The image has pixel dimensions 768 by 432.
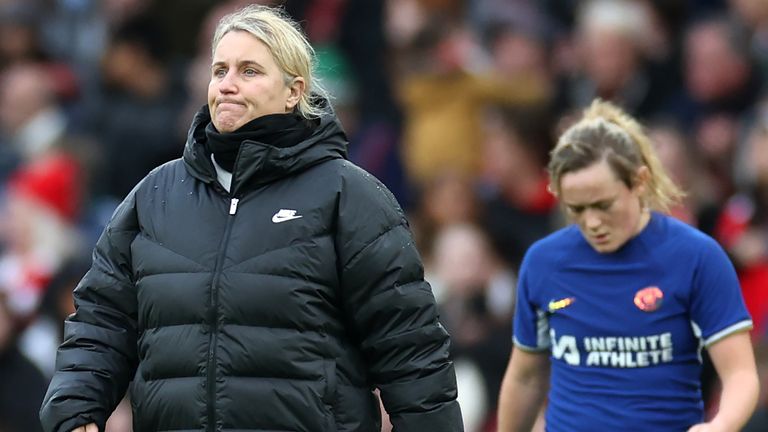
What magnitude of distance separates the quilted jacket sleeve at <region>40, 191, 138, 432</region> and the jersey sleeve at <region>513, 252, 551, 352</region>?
5.00ft

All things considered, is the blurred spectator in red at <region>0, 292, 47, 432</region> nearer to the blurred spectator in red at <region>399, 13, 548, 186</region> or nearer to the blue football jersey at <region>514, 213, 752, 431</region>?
the blurred spectator in red at <region>399, 13, 548, 186</region>

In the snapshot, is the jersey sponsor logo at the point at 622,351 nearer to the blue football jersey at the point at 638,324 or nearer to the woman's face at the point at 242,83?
the blue football jersey at the point at 638,324

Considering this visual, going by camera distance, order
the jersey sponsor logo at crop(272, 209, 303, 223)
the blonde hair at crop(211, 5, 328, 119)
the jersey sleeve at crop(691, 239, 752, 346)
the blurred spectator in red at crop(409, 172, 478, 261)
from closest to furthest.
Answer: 1. the jersey sponsor logo at crop(272, 209, 303, 223)
2. the blonde hair at crop(211, 5, 328, 119)
3. the jersey sleeve at crop(691, 239, 752, 346)
4. the blurred spectator in red at crop(409, 172, 478, 261)

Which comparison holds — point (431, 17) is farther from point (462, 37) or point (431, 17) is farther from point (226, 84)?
point (226, 84)

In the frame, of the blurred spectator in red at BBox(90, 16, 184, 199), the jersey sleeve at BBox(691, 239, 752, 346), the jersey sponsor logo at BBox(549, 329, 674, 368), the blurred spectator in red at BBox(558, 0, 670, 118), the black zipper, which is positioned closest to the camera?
the black zipper

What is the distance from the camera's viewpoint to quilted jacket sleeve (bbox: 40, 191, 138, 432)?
464 cm

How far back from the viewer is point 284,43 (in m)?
4.77

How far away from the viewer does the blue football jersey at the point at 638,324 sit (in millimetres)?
5484

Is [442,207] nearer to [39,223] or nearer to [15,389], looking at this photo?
[15,389]

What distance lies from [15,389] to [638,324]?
194 inches

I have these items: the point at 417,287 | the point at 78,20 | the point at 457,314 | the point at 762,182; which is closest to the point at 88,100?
the point at 78,20

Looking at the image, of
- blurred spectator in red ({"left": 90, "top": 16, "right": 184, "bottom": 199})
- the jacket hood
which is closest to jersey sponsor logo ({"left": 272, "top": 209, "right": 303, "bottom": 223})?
the jacket hood

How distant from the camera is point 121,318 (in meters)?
4.81

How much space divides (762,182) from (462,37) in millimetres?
Result: 2988
